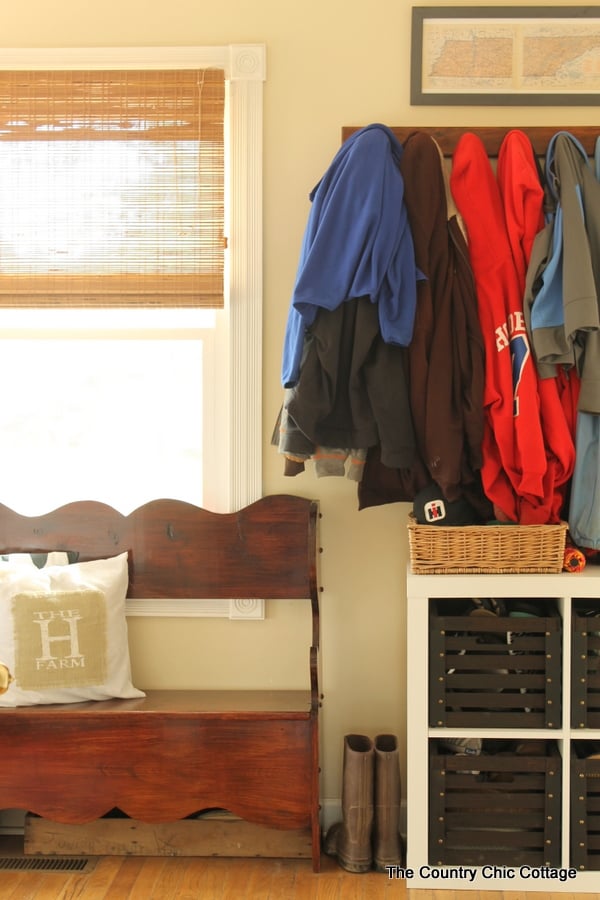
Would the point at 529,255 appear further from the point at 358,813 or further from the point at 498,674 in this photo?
the point at 358,813

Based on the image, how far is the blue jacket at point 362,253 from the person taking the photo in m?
2.13

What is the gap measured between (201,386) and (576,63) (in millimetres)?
1419

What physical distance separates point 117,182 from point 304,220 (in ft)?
1.81

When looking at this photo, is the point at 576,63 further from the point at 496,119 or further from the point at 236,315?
the point at 236,315

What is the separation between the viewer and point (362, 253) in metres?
2.15

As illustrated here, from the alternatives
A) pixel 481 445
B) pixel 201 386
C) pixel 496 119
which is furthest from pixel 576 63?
pixel 201 386

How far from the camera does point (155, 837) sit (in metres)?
2.47

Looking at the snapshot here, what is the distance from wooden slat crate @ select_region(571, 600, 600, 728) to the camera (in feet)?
7.30

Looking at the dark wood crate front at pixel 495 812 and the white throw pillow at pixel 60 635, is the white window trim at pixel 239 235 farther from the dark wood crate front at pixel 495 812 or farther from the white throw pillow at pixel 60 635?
the dark wood crate front at pixel 495 812

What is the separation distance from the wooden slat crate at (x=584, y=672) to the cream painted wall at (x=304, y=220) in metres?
0.55

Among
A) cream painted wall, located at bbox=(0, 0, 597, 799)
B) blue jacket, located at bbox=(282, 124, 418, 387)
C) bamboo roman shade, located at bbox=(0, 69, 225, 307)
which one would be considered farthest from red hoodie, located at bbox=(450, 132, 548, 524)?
bamboo roman shade, located at bbox=(0, 69, 225, 307)

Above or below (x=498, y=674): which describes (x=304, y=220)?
above

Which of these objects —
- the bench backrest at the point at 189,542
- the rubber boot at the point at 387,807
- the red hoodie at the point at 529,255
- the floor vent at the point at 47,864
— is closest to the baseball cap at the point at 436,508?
→ the red hoodie at the point at 529,255

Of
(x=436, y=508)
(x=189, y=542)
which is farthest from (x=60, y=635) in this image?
(x=436, y=508)
